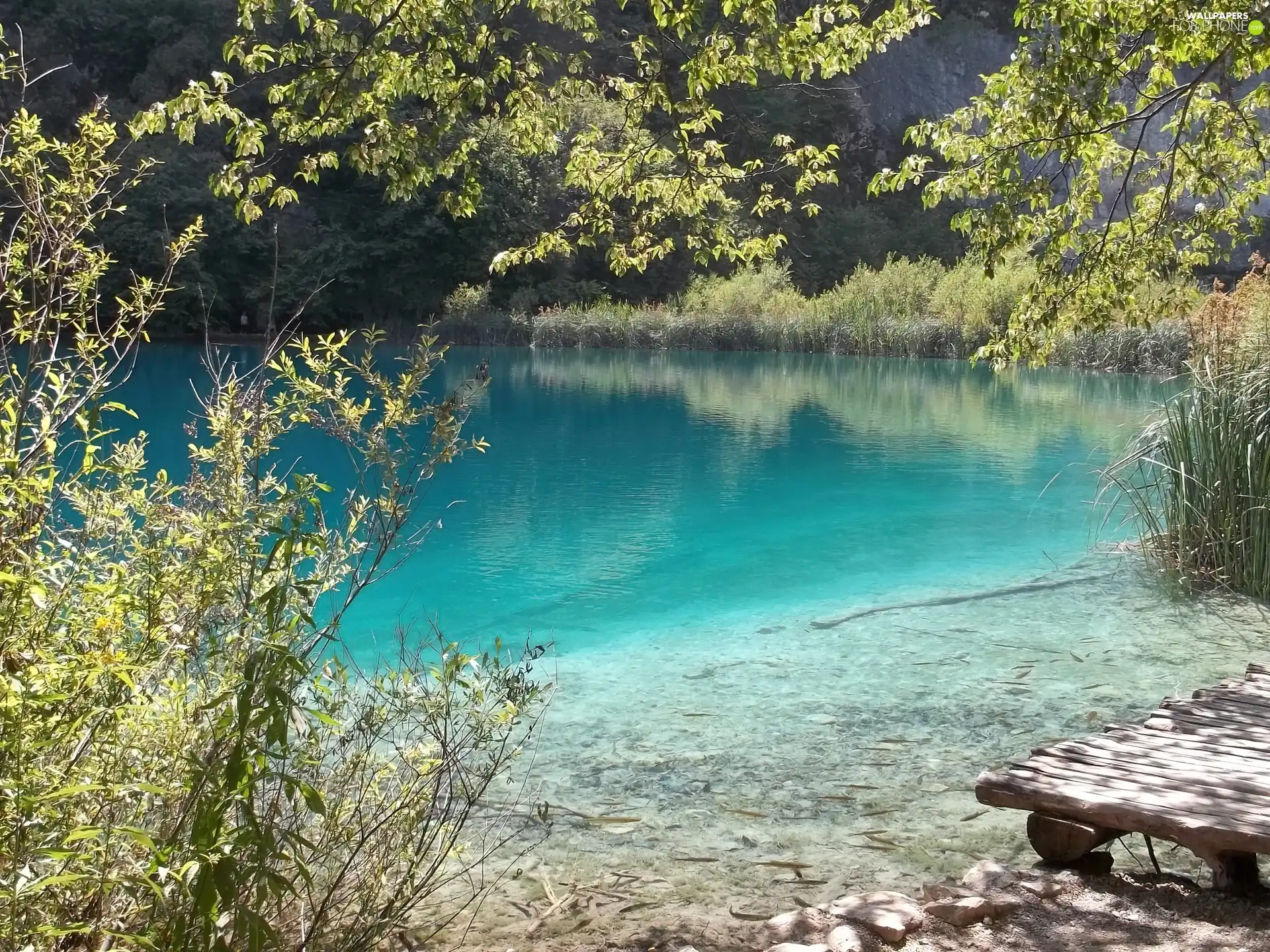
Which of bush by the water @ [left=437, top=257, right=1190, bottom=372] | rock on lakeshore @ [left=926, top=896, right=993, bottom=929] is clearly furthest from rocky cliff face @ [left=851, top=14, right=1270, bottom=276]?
rock on lakeshore @ [left=926, top=896, right=993, bottom=929]

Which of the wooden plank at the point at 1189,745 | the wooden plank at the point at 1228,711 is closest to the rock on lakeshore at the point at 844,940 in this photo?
the wooden plank at the point at 1189,745

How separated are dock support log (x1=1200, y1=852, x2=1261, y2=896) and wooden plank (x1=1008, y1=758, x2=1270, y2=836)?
0.30 feet

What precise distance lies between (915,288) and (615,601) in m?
18.8

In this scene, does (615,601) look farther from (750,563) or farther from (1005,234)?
(1005,234)

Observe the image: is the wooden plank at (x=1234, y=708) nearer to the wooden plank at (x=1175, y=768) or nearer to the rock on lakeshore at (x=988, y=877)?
the wooden plank at (x=1175, y=768)

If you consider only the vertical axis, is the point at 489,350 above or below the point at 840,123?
below

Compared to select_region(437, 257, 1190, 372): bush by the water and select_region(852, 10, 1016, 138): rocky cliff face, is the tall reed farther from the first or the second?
select_region(852, 10, 1016, 138): rocky cliff face

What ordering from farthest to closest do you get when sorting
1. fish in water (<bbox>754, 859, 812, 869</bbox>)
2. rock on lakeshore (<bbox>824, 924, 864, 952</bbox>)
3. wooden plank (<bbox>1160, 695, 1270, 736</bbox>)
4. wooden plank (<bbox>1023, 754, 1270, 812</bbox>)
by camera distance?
wooden plank (<bbox>1160, 695, 1270, 736</bbox>) < fish in water (<bbox>754, 859, 812, 869</bbox>) < wooden plank (<bbox>1023, 754, 1270, 812</bbox>) < rock on lakeshore (<bbox>824, 924, 864, 952</bbox>)

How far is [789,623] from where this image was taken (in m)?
6.04

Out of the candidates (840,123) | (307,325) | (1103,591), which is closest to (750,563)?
(1103,591)

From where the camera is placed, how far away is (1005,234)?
5.34 metres

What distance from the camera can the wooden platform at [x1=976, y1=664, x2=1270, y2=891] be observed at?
8.32 ft

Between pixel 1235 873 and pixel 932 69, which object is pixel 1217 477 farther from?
pixel 932 69

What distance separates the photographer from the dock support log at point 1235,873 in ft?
8.39
